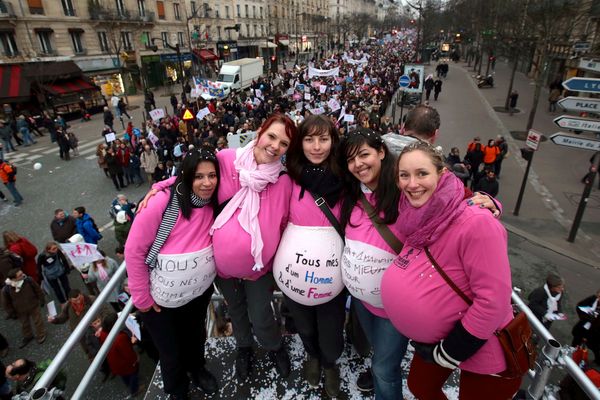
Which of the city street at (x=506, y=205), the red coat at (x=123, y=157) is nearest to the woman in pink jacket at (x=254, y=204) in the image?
the city street at (x=506, y=205)

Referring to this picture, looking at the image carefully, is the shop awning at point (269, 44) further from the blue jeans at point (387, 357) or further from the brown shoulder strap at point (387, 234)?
the blue jeans at point (387, 357)

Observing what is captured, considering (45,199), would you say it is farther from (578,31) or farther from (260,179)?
(578,31)

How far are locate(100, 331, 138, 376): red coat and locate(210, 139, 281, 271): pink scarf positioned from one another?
11.3 feet

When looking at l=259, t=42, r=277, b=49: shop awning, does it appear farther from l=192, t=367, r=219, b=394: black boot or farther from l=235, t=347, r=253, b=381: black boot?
l=192, t=367, r=219, b=394: black boot

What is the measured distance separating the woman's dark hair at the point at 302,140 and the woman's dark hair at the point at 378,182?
63 millimetres

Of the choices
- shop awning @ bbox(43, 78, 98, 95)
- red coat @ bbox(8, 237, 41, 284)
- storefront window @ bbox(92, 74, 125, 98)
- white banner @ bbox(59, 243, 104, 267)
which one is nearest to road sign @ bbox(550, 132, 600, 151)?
white banner @ bbox(59, 243, 104, 267)

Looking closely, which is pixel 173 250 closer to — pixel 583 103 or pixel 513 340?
pixel 513 340

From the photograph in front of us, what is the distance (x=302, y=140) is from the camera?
240cm

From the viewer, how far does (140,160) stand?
13008 millimetres

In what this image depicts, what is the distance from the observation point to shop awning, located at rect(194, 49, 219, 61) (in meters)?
40.8

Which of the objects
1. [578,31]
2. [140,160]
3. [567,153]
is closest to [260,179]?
[140,160]

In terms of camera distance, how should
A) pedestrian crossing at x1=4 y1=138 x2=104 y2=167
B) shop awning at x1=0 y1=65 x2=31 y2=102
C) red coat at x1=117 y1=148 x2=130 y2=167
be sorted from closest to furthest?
red coat at x1=117 y1=148 x2=130 y2=167 < pedestrian crossing at x1=4 y1=138 x2=104 y2=167 < shop awning at x1=0 y1=65 x2=31 y2=102

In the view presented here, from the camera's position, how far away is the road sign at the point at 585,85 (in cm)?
702

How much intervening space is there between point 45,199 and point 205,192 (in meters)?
13.1
